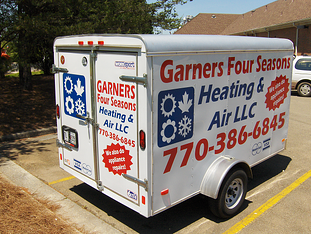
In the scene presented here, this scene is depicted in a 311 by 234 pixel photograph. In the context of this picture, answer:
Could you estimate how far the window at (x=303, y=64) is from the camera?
49.6 feet

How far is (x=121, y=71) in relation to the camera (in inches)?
146

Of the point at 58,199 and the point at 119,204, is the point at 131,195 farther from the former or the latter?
the point at 58,199

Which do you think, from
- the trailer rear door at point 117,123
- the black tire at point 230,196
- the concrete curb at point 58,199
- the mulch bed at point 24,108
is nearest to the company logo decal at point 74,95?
the trailer rear door at point 117,123

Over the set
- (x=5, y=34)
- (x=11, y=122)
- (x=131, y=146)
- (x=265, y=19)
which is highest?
(x=265, y=19)

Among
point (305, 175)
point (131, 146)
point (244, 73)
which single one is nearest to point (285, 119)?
point (305, 175)

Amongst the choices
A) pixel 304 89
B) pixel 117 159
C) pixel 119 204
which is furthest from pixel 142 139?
pixel 304 89

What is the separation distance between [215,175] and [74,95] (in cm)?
244

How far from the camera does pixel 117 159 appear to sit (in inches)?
159

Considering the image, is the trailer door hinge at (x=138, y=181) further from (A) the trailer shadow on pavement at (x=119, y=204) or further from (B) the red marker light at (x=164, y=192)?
(A) the trailer shadow on pavement at (x=119, y=204)

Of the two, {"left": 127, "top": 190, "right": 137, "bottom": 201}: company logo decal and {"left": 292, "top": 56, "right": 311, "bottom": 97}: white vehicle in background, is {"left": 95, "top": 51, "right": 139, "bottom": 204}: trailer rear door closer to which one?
{"left": 127, "top": 190, "right": 137, "bottom": 201}: company logo decal

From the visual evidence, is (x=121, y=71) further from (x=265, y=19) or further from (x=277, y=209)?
(x=265, y=19)

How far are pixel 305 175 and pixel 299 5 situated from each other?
70.3 ft

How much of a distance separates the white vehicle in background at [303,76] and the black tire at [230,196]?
12.4m

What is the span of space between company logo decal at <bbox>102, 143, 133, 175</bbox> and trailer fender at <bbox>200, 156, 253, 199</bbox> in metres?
1.19
